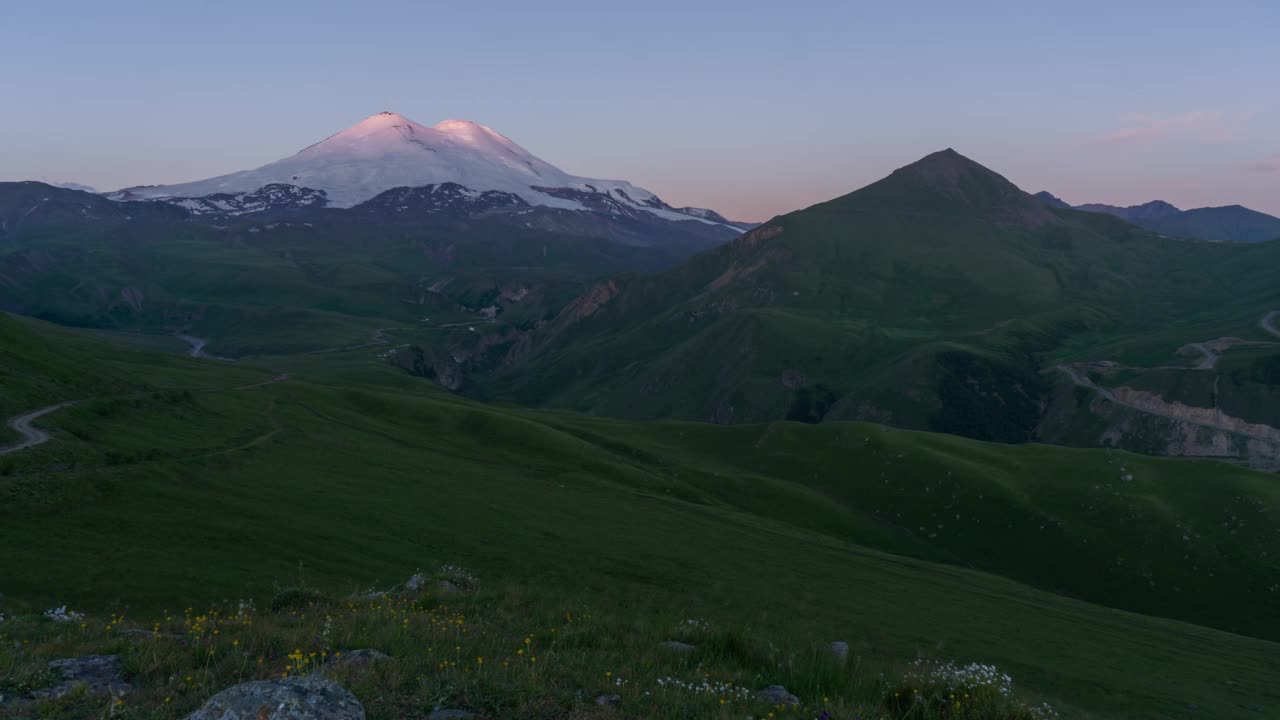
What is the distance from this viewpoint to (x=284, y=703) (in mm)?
10469

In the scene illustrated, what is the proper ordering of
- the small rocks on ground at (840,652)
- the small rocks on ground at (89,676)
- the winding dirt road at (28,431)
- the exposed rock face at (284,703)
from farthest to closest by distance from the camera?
the winding dirt road at (28,431)
the small rocks on ground at (840,652)
the small rocks on ground at (89,676)
the exposed rock face at (284,703)

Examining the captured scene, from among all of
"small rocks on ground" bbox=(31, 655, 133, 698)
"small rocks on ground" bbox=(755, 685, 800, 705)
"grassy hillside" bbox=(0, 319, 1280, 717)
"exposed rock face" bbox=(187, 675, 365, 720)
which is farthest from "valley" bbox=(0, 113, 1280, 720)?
"exposed rock face" bbox=(187, 675, 365, 720)

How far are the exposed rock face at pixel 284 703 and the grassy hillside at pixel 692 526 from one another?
36.5ft

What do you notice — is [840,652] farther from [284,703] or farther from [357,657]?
[284,703]

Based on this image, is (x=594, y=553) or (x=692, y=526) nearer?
(x=594, y=553)

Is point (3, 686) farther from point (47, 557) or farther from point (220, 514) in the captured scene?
point (220, 514)

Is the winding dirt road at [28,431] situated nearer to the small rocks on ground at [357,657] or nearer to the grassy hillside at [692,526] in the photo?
the grassy hillside at [692,526]

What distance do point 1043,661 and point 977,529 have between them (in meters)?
61.1

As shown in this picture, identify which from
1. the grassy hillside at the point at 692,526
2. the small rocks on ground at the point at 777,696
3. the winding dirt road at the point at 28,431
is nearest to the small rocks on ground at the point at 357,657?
the small rocks on ground at the point at 777,696

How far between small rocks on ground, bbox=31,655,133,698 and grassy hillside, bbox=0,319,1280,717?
13454 mm

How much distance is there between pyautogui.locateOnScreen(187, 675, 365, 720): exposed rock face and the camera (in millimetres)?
10336

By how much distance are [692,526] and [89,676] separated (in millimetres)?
64804

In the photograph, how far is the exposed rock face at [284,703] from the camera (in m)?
10.3

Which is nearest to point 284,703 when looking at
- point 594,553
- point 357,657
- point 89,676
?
point 357,657
